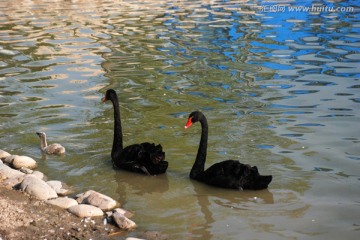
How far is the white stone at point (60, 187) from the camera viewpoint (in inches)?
272

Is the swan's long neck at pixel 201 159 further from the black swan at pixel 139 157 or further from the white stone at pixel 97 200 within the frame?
the white stone at pixel 97 200

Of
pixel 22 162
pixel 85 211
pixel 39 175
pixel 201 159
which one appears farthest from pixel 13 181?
pixel 201 159

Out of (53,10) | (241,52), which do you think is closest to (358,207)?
(241,52)

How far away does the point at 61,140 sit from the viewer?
8930mm

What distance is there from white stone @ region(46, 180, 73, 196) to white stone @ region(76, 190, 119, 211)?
1.05 feet

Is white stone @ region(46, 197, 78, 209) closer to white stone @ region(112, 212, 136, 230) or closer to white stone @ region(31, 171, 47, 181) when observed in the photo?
white stone @ region(112, 212, 136, 230)

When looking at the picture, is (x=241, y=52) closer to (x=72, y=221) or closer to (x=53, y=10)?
(x=72, y=221)

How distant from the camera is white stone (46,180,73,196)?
6.90 metres

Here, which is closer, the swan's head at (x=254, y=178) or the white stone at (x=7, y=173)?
the swan's head at (x=254, y=178)

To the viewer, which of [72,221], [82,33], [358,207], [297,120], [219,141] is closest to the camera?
[72,221]

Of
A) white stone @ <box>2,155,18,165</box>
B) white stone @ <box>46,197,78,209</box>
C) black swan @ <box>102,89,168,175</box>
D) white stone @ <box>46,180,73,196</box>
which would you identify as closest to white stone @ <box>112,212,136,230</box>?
white stone @ <box>46,197,78,209</box>

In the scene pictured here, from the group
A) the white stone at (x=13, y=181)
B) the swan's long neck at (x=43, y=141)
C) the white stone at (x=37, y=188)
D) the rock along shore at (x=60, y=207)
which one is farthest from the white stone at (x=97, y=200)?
the swan's long neck at (x=43, y=141)

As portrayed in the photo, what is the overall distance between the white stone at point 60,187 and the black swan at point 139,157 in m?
0.77

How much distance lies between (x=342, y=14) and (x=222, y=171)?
15.8m
